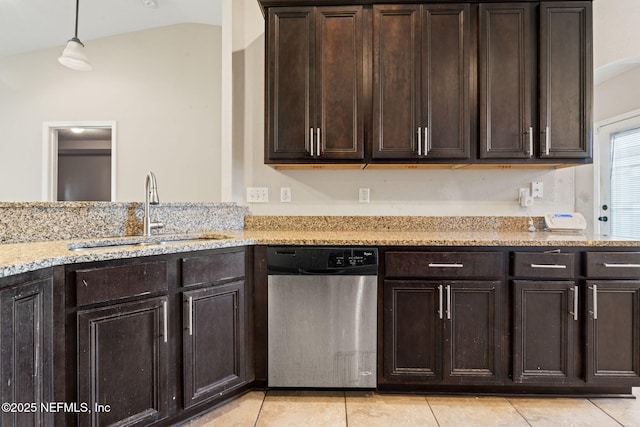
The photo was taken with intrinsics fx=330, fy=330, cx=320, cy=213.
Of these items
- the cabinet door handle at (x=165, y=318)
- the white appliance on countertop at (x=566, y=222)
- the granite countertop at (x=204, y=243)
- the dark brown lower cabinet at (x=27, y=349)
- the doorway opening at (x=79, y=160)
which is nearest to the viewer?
the dark brown lower cabinet at (x=27, y=349)

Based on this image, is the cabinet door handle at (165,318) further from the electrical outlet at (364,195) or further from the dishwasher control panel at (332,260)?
the electrical outlet at (364,195)

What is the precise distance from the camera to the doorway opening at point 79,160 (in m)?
3.49

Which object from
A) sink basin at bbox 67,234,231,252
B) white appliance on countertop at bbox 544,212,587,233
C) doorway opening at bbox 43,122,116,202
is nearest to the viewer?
sink basin at bbox 67,234,231,252

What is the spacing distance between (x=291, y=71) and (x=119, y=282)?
154 cm

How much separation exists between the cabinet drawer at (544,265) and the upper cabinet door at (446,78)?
2.34ft

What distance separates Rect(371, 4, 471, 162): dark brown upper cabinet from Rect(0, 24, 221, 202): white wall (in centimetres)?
185

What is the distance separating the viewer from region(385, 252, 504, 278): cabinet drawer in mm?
1803

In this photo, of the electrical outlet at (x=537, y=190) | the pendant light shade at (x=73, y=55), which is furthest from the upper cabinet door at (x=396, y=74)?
the pendant light shade at (x=73, y=55)

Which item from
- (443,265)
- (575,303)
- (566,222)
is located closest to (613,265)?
(575,303)

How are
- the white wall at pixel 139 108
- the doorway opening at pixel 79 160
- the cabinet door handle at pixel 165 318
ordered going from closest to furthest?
the cabinet door handle at pixel 165 318 → the white wall at pixel 139 108 → the doorway opening at pixel 79 160

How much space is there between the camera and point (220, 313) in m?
1.71

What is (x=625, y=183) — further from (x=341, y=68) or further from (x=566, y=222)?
(x=341, y=68)

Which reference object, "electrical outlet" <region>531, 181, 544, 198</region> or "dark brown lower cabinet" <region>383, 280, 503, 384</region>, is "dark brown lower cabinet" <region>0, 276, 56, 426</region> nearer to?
"dark brown lower cabinet" <region>383, 280, 503, 384</region>

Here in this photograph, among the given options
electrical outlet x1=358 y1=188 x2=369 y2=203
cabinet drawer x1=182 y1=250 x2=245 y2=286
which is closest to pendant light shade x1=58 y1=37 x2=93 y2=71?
cabinet drawer x1=182 y1=250 x2=245 y2=286
